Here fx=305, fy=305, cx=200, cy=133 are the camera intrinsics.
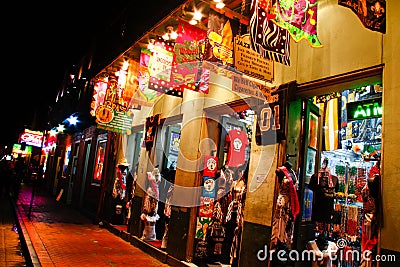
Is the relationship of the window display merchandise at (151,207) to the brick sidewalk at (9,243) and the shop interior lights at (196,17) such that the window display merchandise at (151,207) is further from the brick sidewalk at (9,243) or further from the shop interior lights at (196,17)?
the shop interior lights at (196,17)

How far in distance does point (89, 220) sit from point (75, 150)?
7.94 m

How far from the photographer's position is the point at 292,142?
5.79 m

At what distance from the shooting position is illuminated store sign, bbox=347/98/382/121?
5399mm

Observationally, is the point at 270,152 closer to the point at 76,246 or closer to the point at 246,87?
the point at 246,87

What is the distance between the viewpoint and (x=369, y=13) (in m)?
3.88

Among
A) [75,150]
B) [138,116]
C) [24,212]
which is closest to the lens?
[138,116]

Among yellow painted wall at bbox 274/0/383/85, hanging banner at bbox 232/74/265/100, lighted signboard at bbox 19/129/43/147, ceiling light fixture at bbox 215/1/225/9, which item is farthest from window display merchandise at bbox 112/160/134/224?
lighted signboard at bbox 19/129/43/147

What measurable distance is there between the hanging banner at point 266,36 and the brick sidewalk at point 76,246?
20.0 ft

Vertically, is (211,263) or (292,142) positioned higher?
(292,142)

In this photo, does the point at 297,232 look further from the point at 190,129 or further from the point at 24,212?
the point at 24,212

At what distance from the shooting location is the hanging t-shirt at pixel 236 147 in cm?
761

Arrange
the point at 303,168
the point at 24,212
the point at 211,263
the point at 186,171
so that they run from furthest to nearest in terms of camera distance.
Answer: the point at 24,212 → the point at 186,171 → the point at 211,263 → the point at 303,168

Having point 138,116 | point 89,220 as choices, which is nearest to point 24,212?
point 89,220

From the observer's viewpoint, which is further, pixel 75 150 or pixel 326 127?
pixel 75 150
